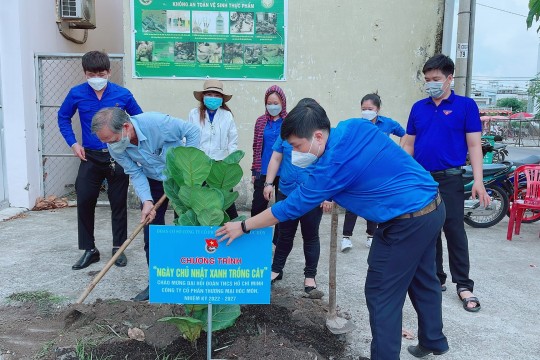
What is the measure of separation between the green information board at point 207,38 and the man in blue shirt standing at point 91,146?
191 centimetres

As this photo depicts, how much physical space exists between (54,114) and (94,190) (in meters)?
3.43

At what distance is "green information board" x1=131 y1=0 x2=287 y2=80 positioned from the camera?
232 inches

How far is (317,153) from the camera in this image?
88.4 inches

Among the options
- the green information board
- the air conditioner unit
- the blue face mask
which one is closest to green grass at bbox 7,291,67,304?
the blue face mask

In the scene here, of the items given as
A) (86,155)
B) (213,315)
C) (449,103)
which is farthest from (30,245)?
(449,103)

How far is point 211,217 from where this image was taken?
248 cm

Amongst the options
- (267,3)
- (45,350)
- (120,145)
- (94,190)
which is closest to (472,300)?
(120,145)

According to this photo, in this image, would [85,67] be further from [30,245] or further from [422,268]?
[422,268]

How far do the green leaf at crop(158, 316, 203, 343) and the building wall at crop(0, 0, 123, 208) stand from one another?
445 cm

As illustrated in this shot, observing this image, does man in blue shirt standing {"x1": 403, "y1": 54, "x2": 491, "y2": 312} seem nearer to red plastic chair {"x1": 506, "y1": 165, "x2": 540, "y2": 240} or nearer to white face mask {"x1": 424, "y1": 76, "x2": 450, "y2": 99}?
white face mask {"x1": 424, "y1": 76, "x2": 450, "y2": 99}

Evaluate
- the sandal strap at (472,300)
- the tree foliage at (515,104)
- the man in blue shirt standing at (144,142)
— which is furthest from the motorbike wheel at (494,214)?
the tree foliage at (515,104)

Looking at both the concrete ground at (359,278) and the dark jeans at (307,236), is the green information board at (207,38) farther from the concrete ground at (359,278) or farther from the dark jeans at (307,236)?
the dark jeans at (307,236)

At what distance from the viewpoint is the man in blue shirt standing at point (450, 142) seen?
11.0 feet

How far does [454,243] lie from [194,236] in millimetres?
2136
